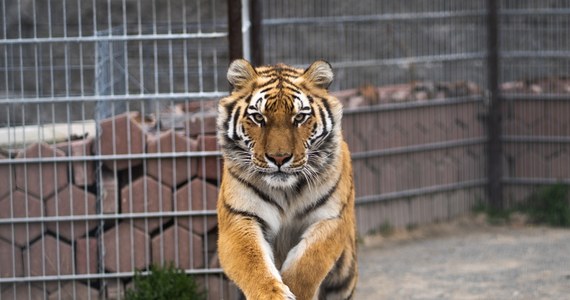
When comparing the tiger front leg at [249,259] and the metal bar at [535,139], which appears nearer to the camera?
the tiger front leg at [249,259]

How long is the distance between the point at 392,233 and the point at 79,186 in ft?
10.7

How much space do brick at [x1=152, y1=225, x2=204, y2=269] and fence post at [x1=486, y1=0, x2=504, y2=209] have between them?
3.78m

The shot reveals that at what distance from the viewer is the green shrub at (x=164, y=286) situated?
6.28m

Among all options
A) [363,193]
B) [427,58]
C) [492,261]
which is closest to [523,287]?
[492,261]

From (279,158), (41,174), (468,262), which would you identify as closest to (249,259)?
(279,158)

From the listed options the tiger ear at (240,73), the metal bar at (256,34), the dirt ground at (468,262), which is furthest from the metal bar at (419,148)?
the tiger ear at (240,73)

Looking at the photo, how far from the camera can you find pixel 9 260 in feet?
20.9

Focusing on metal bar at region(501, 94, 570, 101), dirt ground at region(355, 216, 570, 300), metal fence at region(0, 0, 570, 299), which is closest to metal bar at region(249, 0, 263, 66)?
metal fence at region(0, 0, 570, 299)

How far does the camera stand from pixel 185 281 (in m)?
6.31

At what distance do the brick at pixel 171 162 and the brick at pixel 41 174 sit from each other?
466 millimetres

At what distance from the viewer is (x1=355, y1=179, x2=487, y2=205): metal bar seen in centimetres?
884

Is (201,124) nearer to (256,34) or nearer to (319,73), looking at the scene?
(256,34)

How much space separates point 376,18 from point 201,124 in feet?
9.72

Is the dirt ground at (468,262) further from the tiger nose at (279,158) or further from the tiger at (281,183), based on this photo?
→ the tiger nose at (279,158)
